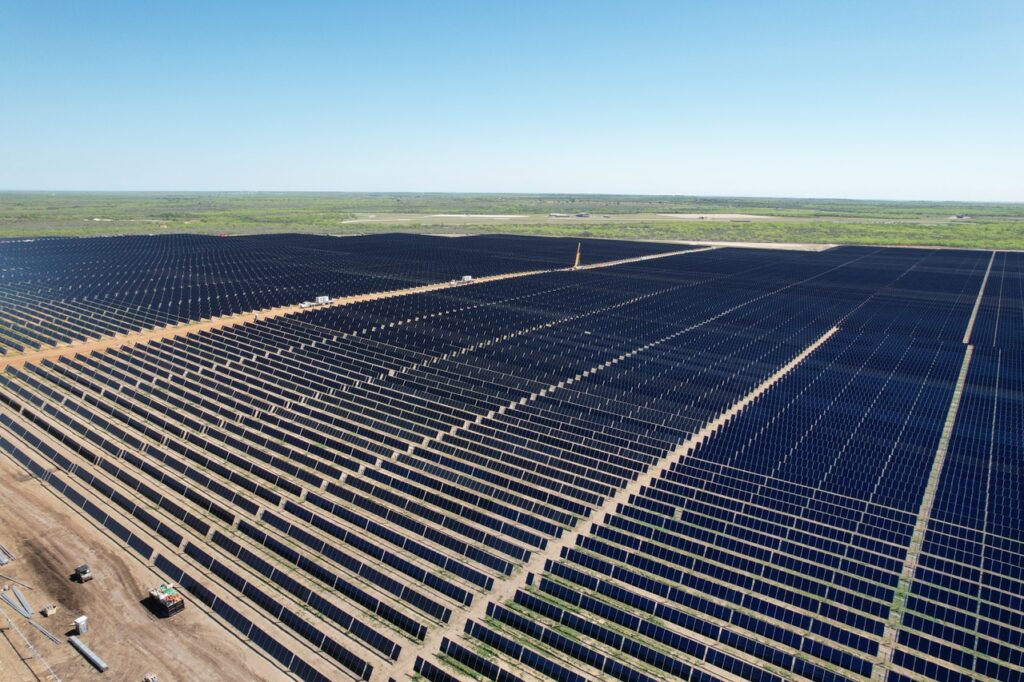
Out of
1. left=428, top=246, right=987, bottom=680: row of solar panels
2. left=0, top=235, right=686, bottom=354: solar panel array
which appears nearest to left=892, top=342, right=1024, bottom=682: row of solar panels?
left=428, top=246, right=987, bottom=680: row of solar panels

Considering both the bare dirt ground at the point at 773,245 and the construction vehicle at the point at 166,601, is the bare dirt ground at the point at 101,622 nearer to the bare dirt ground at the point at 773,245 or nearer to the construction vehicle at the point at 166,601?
the construction vehicle at the point at 166,601

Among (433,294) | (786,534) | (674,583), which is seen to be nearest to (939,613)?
(786,534)

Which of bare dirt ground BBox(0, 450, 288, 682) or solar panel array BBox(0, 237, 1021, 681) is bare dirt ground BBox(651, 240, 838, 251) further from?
bare dirt ground BBox(0, 450, 288, 682)

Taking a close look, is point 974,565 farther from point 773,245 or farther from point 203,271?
point 773,245

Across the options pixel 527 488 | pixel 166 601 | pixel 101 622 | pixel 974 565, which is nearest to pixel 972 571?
pixel 974 565

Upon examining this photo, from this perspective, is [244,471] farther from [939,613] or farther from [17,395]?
[939,613]

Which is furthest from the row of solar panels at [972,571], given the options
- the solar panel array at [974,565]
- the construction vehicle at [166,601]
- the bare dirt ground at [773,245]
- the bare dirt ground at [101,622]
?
the bare dirt ground at [773,245]
